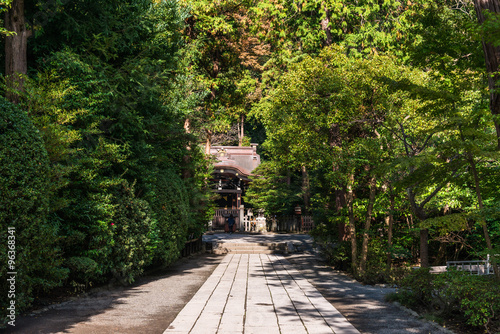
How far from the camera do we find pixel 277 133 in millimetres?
12297

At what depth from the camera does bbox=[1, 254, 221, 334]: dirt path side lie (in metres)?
5.64

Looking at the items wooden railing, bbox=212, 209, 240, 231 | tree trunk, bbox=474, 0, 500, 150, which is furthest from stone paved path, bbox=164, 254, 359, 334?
wooden railing, bbox=212, 209, 240, 231

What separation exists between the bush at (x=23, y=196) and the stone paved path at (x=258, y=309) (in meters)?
2.18

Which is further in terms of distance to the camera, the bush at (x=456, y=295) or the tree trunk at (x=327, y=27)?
the tree trunk at (x=327, y=27)

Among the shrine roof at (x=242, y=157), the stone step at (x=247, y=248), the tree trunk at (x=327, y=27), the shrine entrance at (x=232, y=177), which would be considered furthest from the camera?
the shrine roof at (x=242, y=157)

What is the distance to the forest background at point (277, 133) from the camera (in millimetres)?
6082

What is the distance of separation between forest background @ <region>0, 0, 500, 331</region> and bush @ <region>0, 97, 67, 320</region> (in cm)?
2

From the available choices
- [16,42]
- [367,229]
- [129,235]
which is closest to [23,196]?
[16,42]

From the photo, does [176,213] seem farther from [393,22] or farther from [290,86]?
[393,22]

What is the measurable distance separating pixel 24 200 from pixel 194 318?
302cm

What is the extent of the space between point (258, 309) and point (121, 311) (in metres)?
2.34

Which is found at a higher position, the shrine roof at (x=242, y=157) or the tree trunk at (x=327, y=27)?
the tree trunk at (x=327, y=27)

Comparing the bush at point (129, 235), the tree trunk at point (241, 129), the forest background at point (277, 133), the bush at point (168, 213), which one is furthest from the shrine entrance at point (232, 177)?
the bush at point (129, 235)

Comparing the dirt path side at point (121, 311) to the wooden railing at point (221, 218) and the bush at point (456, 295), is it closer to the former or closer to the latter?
the bush at point (456, 295)
